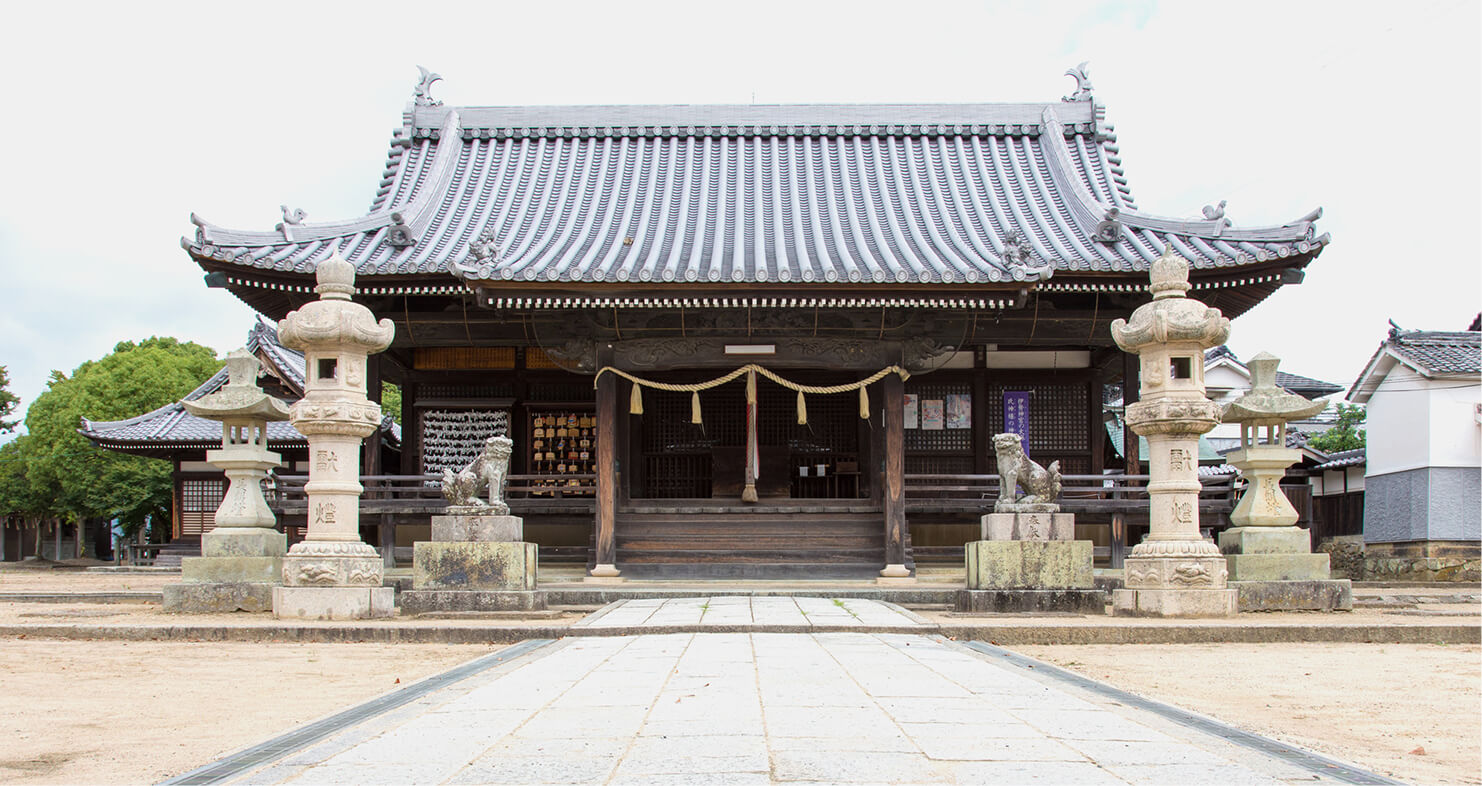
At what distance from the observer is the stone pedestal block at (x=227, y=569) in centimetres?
1145

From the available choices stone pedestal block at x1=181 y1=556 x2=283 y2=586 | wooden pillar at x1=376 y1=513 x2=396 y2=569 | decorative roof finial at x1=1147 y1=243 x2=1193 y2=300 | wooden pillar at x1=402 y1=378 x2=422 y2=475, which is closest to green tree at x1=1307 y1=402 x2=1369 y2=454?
decorative roof finial at x1=1147 y1=243 x2=1193 y2=300

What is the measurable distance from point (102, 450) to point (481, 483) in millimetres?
27308

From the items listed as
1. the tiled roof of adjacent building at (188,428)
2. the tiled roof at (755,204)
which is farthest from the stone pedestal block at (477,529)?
the tiled roof of adjacent building at (188,428)

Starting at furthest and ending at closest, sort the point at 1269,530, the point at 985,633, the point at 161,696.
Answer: the point at 1269,530
the point at 985,633
the point at 161,696

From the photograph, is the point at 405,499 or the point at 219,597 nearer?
the point at 219,597

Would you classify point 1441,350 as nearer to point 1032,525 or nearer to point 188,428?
point 1032,525

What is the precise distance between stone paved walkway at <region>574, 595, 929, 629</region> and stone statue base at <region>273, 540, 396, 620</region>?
8.00ft

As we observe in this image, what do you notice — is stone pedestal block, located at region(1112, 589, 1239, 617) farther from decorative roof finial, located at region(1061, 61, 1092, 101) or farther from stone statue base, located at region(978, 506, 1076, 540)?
decorative roof finial, located at region(1061, 61, 1092, 101)

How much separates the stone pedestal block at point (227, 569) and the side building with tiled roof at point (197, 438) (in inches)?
521

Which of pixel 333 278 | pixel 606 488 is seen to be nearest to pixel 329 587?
pixel 333 278

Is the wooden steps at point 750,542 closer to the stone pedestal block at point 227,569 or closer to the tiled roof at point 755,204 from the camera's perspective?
the tiled roof at point 755,204

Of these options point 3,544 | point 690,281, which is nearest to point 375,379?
point 690,281

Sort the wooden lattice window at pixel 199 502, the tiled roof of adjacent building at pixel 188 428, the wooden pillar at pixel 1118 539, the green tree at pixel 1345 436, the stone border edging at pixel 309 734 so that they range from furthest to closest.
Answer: the green tree at pixel 1345 436 < the wooden lattice window at pixel 199 502 < the tiled roof of adjacent building at pixel 188 428 < the wooden pillar at pixel 1118 539 < the stone border edging at pixel 309 734

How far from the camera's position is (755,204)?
17.8m
